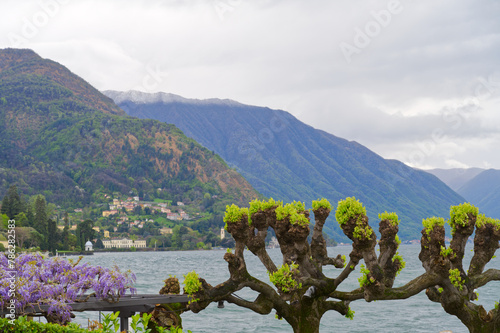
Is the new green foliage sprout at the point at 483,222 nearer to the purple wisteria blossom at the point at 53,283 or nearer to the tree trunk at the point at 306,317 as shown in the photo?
the tree trunk at the point at 306,317

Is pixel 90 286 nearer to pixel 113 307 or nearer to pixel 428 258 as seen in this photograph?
pixel 113 307

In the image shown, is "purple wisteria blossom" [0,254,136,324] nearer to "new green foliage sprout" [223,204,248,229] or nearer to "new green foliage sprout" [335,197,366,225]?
"new green foliage sprout" [223,204,248,229]

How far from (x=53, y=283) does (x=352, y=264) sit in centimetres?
884

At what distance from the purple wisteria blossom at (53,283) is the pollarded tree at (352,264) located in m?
2.49

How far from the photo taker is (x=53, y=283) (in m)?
18.6

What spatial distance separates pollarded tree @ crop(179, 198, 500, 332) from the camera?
730 inches

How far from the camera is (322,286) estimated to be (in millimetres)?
20031

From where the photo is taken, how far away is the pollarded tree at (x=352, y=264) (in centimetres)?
1855

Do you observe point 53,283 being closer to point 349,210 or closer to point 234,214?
point 234,214

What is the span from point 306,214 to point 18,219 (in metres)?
164

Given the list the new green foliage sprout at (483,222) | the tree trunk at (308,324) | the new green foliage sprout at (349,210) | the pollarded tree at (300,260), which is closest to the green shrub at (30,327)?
→ the pollarded tree at (300,260)

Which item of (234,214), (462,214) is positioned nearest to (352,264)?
(462,214)

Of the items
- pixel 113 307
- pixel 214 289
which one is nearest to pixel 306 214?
pixel 214 289

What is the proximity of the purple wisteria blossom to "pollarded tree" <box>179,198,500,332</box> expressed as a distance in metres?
2.49
